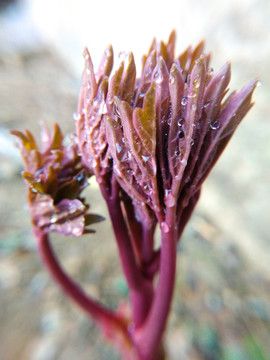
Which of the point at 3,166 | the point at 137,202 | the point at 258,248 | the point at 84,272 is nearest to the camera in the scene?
the point at 137,202

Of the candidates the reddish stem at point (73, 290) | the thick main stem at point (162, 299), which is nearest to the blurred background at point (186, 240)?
the reddish stem at point (73, 290)

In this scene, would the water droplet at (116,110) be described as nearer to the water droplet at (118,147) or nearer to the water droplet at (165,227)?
the water droplet at (118,147)

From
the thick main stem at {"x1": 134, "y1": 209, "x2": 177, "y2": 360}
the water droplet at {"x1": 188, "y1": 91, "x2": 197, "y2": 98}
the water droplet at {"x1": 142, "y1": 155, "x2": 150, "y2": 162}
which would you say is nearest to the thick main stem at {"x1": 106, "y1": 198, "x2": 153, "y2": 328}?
the thick main stem at {"x1": 134, "y1": 209, "x2": 177, "y2": 360}

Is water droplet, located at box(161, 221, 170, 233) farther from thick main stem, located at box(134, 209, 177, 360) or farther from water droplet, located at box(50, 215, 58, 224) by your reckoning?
water droplet, located at box(50, 215, 58, 224)

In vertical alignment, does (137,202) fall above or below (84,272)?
above

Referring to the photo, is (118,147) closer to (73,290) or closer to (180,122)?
(180,122)

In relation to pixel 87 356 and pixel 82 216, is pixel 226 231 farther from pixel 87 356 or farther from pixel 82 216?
pixel 82 216

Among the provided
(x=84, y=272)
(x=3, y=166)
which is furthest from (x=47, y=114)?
(x=84, y=272)

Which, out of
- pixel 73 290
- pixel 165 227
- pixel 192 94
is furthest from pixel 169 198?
pixel 73 290
